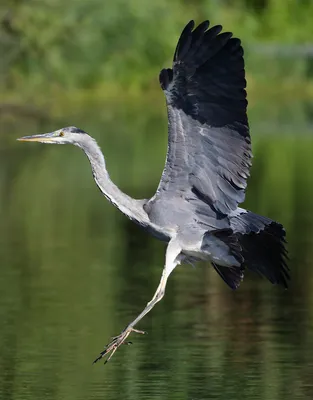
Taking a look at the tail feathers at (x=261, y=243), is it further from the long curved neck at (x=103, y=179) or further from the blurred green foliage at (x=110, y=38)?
the blurred green foliage at (x=110, y=38)

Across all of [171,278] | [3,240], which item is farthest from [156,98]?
[171,278]

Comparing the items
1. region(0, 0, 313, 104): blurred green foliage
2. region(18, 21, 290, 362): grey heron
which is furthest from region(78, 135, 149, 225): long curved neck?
region(0, 0, 313, 104): blurred green foliage

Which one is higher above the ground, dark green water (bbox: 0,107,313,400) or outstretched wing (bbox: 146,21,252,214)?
outstretched wing (bbox: 146,21,252,214)

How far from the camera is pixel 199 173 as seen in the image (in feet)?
29.6

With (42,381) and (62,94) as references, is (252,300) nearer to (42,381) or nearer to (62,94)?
(42,381)

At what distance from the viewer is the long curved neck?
884 cm

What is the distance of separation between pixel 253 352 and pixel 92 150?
1909 millimetres

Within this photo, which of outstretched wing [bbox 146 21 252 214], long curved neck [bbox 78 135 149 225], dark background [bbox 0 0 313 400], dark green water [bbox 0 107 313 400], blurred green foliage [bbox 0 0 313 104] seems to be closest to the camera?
outstretched wing [bbox 146 21 252 214]

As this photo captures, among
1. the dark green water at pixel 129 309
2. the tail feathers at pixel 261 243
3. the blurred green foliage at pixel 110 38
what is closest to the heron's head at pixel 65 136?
the tail feathers at pixel 261 243

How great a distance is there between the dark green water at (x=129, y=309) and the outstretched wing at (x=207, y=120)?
1.09m

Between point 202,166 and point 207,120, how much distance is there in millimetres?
293

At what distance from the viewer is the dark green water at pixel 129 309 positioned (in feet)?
29.6

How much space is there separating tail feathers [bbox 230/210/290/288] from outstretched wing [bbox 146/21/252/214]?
0.44ft

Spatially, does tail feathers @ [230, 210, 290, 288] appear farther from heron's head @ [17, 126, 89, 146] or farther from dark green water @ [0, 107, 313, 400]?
heron's head @ [17, 126, 89, 146]
